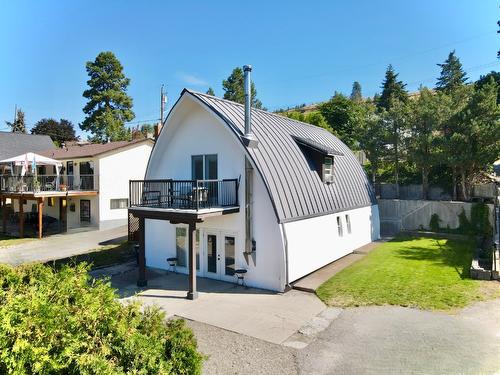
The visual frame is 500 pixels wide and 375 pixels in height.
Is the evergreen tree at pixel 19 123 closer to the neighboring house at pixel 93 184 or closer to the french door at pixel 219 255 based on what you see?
the neighboring house at pixel 93 184

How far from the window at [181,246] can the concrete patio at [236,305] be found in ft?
3.53

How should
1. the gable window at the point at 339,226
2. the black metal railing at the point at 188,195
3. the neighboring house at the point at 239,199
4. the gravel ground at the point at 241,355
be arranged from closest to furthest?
1. the gravel ground at the point at 241,355
2. the neighboring house at the point at 239,199
3. the black metal railing at the point at 188,195
4. the gable window at the point at 339,226

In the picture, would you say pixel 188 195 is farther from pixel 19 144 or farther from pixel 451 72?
pixel 451 72

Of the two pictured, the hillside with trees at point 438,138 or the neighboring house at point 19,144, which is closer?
the hillside with trees at point 438,138

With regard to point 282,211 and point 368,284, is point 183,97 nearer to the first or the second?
point 282,211

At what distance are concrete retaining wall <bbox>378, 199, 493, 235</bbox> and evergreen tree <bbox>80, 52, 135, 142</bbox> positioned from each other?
37714mm

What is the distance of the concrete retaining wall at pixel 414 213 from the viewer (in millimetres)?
20516

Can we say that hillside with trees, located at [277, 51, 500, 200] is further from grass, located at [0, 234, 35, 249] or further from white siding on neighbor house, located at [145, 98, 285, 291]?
grass, located at [0, 234, 35, 249]

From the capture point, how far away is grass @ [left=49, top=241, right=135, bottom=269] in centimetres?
1680

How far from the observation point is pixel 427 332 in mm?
8523

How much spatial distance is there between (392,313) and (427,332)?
51.9 inches

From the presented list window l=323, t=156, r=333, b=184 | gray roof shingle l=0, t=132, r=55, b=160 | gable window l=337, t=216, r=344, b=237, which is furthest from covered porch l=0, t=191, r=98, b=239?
gable window l=337, t=216, r=344, b=237

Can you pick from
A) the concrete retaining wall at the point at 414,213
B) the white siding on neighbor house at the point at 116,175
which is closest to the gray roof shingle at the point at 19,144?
the white siding on neighbor house at the point at 116,175

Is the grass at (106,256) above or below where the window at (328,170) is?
below
